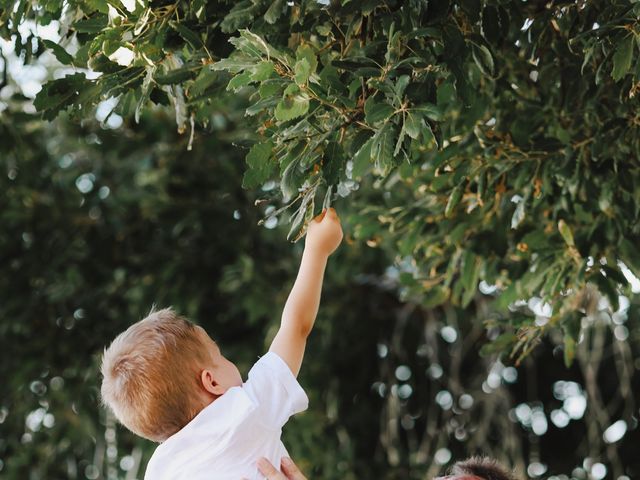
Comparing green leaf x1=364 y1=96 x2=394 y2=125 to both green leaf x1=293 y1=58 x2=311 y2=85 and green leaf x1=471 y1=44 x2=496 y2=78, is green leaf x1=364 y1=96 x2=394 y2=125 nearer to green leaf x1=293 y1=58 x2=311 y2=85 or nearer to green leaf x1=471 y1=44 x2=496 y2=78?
green leaf x1=293 y1=58 x2=311 y2=85

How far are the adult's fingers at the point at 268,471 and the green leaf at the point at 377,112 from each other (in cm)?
69

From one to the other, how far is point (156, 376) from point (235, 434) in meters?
0.20

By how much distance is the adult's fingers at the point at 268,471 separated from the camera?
2227mm

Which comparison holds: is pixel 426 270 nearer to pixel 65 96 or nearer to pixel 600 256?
pixel 600 256

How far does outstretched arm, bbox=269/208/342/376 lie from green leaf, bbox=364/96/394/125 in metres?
0.28

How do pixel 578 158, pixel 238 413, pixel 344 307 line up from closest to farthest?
1. pixel 238 413
2. pixel 578 158
3. pixel 344 307

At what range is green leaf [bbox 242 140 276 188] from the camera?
2.44 meters

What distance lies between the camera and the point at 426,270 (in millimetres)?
4109

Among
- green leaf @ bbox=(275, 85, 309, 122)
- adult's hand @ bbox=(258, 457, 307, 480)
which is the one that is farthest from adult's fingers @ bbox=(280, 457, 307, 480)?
green leaf @ bbox=(275, 85, 309, 122)

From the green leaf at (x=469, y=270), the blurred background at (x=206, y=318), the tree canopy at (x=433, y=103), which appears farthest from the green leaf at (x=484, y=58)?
the blurred background at (x=206, y=318)

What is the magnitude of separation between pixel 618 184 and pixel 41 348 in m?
3.92

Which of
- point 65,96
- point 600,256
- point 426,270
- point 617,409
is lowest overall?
point 617,409

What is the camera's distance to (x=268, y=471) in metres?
2.24

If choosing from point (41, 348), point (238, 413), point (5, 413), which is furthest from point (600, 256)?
point (5, 413)
